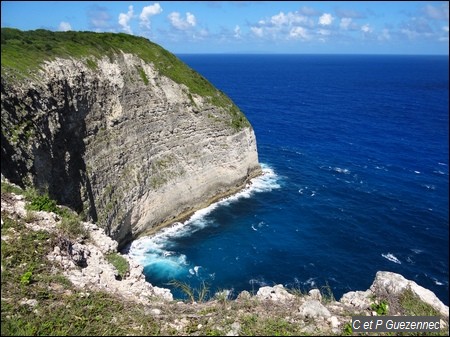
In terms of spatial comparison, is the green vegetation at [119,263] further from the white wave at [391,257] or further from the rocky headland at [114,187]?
the white wave at [391,257]

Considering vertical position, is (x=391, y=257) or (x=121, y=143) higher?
(x=121, y=143)

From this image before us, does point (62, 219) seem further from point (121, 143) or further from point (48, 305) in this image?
point (121, 143)

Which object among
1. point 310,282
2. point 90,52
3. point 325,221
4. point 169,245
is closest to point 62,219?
point 169,245

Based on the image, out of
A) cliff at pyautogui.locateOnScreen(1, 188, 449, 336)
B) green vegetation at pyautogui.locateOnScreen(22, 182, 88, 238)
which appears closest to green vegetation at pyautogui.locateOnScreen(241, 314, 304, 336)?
cliff at pyautogui.locateOnScreen(1, 188, 449, 336)

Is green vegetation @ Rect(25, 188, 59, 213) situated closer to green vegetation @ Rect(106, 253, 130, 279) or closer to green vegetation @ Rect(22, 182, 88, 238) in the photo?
green vegetation @ Rect(22, 182, 88, 238)

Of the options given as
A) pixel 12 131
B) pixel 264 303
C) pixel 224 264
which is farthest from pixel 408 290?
pixel 12 131

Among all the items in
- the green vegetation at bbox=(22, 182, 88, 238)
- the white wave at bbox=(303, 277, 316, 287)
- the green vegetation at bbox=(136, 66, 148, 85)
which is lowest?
the white wave at bbox=(303, 277, 316, 287)

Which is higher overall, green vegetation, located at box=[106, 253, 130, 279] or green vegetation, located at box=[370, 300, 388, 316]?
green vegetation, located at box=[370, 300, 388, 316]
